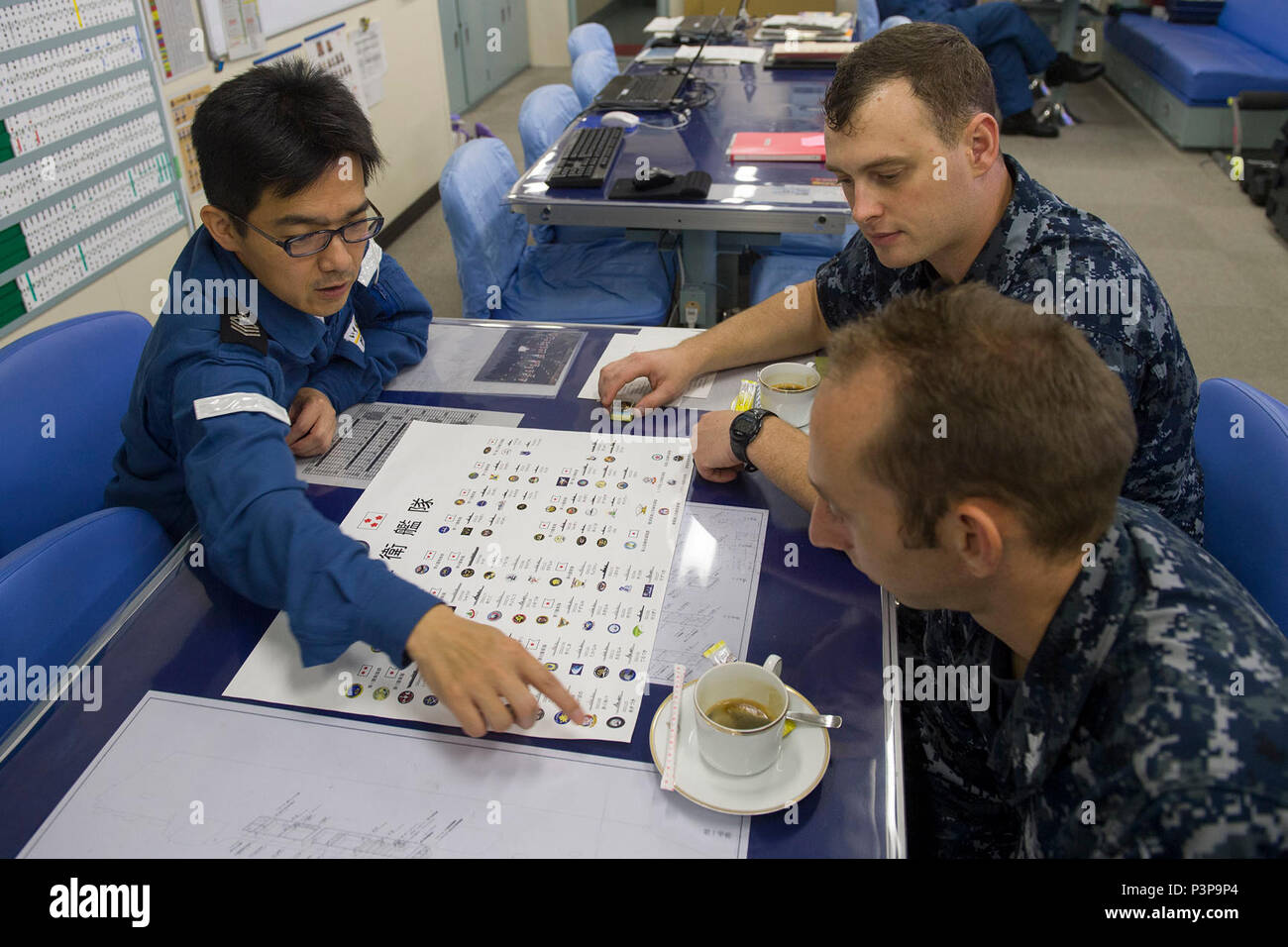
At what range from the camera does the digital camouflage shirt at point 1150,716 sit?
63 cm

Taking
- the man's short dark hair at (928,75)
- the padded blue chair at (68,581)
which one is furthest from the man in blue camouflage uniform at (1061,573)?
the padded blue chair at (68,581)

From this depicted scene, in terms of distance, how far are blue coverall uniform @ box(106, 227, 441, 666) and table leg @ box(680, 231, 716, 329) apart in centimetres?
112

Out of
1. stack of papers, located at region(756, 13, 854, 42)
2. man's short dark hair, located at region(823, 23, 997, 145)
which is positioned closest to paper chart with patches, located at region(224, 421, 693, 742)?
man's short dark hair, located at region(823, 23, 997, 145)

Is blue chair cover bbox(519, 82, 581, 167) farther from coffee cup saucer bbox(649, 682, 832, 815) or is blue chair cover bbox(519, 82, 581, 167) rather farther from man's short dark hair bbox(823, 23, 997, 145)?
coffee cup saucer bbox(649, 682, 832, 815)

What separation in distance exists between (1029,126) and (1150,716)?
556 cm

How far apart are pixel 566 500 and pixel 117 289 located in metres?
2.03

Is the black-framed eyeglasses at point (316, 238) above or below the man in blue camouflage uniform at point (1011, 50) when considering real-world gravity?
above

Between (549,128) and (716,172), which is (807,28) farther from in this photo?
(716,172)

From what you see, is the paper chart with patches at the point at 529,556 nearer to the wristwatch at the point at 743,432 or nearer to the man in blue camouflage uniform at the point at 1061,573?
the wristwatch at the point at 743,432

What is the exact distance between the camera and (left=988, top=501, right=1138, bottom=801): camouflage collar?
2.42 feet

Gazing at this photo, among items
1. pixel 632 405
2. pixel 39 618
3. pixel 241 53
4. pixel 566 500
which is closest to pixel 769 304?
pixel 632 405

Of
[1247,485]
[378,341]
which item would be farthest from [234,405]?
[1247,485]

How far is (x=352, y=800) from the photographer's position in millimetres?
815

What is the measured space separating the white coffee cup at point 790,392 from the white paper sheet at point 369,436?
0.39 m
